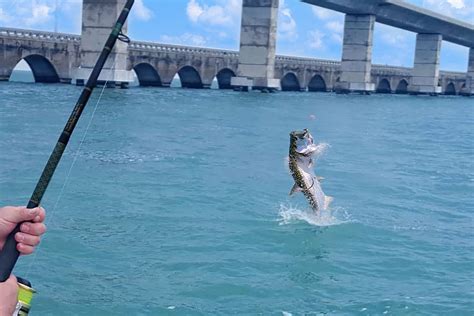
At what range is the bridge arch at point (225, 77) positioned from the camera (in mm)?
98294

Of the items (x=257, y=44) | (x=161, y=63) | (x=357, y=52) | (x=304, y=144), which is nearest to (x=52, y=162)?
(x=304, y=144)

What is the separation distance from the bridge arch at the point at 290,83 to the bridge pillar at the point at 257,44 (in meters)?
23.6

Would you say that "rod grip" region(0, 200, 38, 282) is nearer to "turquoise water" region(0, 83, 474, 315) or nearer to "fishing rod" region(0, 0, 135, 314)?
"fishing rod" region(0, 0, 135, 314)

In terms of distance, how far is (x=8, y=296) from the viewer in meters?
3.34

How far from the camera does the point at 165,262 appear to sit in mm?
12211

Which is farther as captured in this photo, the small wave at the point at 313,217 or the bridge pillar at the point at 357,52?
the bridge pillar at the point at 357,52

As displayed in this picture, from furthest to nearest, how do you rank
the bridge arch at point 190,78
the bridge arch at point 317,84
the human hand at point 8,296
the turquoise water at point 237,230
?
the bridge arch at point 317,84 < the bridge arch at point 190,78 < the turquoise water at point 237,230 < the human hand at point 8,296

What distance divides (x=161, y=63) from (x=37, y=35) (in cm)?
1673

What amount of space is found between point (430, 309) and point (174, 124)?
29.6m

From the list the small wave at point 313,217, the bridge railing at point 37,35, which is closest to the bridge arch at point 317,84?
the bridge railing at point 37,35

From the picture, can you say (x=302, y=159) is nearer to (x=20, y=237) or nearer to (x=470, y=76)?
(x=20, y=237)

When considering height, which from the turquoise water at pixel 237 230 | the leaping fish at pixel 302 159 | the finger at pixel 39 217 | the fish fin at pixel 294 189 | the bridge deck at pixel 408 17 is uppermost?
the bridge deck at pixel 408 17

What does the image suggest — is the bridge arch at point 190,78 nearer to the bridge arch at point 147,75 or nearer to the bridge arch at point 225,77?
the bridge arch at point 147,75

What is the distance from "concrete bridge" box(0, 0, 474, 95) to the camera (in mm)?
67500
